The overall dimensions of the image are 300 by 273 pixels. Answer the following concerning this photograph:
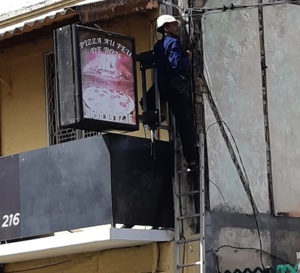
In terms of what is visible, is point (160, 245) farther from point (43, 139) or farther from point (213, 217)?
point (43, 139)

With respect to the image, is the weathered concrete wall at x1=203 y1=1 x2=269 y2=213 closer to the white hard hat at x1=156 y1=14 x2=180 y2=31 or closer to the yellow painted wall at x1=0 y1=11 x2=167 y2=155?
the white hard hat at x1=156 y1=14 x2=180 y2=31

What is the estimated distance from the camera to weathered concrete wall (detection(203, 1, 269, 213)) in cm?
1188

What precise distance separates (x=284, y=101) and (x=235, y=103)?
1.00 meters

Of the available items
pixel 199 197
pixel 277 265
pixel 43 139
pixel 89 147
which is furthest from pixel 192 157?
pixel 43 139

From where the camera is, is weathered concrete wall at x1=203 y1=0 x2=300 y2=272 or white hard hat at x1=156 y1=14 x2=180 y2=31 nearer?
white hard hat at x1=156 y1=14 x2=180 y2=31

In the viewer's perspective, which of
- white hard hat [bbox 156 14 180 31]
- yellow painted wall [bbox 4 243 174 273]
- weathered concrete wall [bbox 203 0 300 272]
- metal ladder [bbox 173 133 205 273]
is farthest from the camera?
weathered concrete wall [bbox 203 0 300 272]

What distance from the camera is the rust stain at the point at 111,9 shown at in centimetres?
1135

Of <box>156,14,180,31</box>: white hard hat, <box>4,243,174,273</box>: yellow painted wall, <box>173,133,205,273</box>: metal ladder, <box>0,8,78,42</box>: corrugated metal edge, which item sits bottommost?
<box>4,243,174,273</box>: yellow painted wall

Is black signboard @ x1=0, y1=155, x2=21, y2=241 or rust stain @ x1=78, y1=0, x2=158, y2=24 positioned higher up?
rust stain @ x1=78, y1=0, x2=158, y2=24

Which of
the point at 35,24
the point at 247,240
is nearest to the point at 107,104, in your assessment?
the point at 35,24

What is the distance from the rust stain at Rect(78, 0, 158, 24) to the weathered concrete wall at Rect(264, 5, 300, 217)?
2171 mm

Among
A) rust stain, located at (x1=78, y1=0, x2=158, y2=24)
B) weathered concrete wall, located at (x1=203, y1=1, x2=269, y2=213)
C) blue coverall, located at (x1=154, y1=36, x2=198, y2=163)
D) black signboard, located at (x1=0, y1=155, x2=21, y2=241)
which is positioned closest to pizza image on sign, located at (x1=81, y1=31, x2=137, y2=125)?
blue coverall, located at (x1=154, y1=36, x2=198, y2=163)

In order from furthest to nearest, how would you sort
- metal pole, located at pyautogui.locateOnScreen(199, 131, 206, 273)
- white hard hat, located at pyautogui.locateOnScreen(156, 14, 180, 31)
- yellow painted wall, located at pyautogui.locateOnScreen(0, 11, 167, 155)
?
1. yellow painted wall, located at pyautogui.locateOnScreen(0, 11, 167, 155)
2. white hard hat, located at pyautogui.locateOnScreen(156, 14, 180, 31)
3. metal pole, located at pyautogui.locateOnScreen(199, 131, 206, 273)

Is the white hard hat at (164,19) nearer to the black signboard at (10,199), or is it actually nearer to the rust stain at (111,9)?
the rust stain at (111,9)
